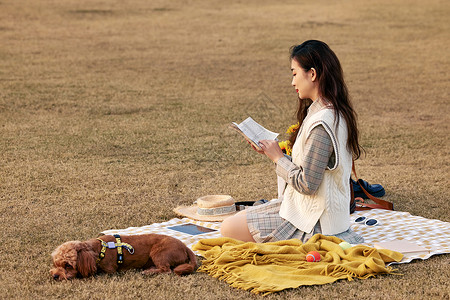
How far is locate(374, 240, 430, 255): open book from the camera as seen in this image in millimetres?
4590

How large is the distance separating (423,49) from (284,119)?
7681 mm

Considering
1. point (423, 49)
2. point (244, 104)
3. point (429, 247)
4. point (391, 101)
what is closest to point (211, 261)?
point (429, 247)

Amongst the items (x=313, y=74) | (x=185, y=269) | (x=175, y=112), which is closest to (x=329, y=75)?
(x=313, y=74)

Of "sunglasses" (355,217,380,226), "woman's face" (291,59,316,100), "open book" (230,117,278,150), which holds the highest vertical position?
"woman's face" (291,59,316,100)

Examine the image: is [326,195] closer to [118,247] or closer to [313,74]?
[313,74]

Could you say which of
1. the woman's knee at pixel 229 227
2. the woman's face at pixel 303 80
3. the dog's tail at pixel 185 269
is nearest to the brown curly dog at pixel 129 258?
the dog's tail at pixel 185 269

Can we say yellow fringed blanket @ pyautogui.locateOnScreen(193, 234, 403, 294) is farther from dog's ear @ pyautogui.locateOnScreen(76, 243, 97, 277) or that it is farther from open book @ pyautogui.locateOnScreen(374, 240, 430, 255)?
dog's ear @ pyautogui.locateOnScreen(76, 243, 97, 277)

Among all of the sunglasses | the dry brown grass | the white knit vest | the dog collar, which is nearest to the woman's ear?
the white knit vest

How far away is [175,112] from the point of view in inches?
431

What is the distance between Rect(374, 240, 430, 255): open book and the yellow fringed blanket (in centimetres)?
15

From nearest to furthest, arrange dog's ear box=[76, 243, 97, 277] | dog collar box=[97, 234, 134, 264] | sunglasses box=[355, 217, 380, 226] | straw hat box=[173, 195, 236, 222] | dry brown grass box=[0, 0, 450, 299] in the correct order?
dog's ear box=[76, 243, 97, 277] → dog collar box=[97, 234, 134, 264] → dry brown grass box=[0, 0, 450, 299] → sunglasses box=[355, 217, 380, 226] → straw hat box=[173, 195, 236, 222]

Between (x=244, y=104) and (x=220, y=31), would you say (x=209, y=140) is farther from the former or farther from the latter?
(x=220, y=31)

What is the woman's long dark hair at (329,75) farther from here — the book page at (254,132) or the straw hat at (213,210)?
the straw hat at (213,210)

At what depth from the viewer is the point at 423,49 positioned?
661 inches
